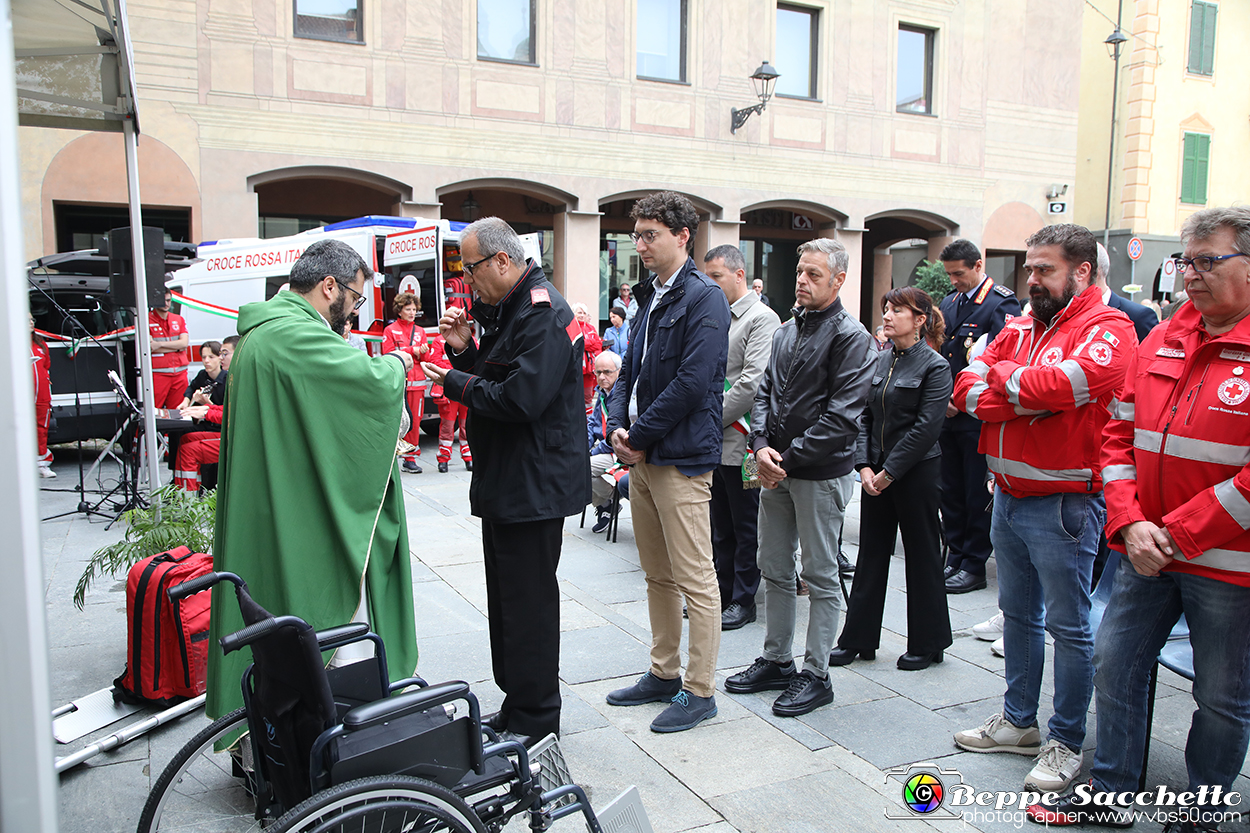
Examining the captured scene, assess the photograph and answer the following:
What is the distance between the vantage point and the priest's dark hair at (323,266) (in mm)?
3215

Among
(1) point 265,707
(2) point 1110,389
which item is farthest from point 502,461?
(2) point 1110,389

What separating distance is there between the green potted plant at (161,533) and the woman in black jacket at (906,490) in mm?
3120

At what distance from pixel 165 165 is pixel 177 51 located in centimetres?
174

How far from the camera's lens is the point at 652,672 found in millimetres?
4137

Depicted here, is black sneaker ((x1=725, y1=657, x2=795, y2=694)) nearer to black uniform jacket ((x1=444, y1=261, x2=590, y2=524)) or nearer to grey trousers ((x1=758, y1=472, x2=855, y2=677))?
grey trousers ((x1=758, y1=472, x2=855, y2=677))

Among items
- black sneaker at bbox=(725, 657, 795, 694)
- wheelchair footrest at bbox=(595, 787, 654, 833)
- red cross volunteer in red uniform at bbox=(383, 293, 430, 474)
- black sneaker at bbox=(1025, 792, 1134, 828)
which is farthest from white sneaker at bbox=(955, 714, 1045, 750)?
red cross volunteer in red uniform at bbox=(383, 293, 430, 474)

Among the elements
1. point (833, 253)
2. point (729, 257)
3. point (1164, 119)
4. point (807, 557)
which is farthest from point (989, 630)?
point (1164, 119)

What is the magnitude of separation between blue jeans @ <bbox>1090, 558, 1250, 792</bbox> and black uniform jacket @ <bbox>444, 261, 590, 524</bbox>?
1903 millimetres

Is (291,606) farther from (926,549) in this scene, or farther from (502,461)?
(926,549)

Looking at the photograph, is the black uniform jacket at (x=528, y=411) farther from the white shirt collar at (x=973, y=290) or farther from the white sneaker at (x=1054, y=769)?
the white shirt collar at (x=973, y=290)

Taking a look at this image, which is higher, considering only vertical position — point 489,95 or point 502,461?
point 489,95

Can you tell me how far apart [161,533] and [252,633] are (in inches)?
99.5

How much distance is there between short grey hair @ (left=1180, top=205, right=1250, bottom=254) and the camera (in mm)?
2627

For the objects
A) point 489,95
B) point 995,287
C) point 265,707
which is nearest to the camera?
point 265,707
